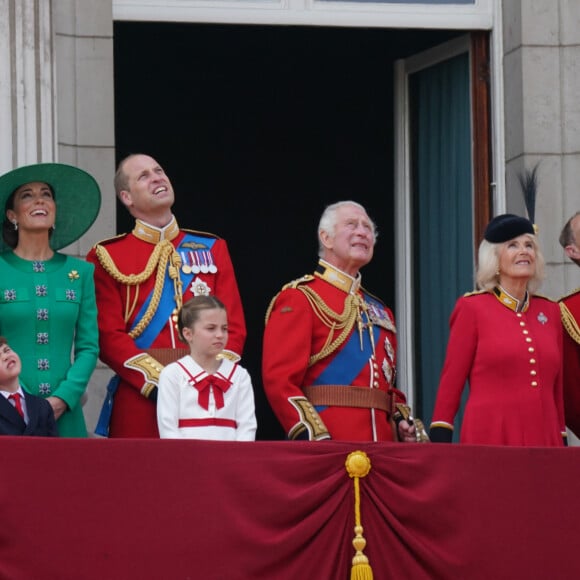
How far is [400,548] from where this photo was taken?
7.52m

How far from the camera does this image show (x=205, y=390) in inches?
311

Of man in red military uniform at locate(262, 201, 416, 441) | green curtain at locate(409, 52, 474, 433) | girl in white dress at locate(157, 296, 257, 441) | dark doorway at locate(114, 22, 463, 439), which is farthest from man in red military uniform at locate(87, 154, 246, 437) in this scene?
dark doorway at locate(114, 22, 463, 439)

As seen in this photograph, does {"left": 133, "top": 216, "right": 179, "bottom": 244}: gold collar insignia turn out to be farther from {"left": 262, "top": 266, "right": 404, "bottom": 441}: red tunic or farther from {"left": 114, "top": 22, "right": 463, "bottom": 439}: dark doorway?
{"left": 114, "top": 22, "right": 463, "bottom": 439}: dark doorway

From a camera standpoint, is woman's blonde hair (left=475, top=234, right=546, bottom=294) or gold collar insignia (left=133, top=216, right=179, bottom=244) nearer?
woman's blonde hair (left=475, top=234, right=546, bottom=294)

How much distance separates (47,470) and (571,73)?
4591 mm

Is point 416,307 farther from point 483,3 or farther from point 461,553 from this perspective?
point 461,553

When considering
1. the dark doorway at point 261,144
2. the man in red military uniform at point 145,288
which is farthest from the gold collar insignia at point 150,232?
the dark doorway at point 261,144

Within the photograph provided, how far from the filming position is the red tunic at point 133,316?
8.42 meters

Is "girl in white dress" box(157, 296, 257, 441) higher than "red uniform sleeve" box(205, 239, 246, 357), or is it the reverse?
"red uniform sleeve" box(205, 239, 246, 357)

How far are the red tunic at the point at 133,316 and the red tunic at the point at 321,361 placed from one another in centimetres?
23

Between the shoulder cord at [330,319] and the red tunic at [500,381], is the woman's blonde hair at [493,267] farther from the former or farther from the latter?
the shoulder cord at [330,319]

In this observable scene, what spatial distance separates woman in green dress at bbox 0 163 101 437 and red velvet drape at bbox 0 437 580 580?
913 mm

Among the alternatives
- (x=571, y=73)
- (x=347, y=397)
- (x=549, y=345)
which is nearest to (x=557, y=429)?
(x=549, y=345)

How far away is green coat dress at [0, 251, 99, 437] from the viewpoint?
820 cm
